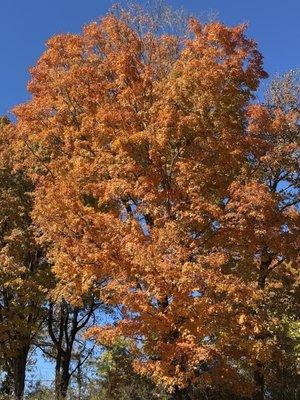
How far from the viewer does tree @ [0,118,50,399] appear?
787 inches

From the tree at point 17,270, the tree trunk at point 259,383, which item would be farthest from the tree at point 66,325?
the tree trunk at point 259,383

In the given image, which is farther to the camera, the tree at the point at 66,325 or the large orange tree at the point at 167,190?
the tree at the point at 66,325

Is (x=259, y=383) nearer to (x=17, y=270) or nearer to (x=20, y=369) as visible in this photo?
(x=17, y=270)

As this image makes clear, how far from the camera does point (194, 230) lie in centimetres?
1489

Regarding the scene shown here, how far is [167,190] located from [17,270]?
7.84 metres

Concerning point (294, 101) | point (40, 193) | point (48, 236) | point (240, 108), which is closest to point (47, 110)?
point (40, 193)

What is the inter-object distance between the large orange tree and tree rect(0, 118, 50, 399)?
3.42 m

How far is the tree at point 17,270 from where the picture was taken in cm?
2000

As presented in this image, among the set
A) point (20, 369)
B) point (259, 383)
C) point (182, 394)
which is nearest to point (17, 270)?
point (20, 369)

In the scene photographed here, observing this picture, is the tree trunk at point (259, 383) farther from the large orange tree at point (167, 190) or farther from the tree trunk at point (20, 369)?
the tree trunk at point (20, 369)

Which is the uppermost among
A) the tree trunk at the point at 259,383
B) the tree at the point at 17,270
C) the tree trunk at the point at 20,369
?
A: the tree at the point at 17,270

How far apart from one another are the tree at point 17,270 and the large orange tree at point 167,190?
11.2ft

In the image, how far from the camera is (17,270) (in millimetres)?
19625

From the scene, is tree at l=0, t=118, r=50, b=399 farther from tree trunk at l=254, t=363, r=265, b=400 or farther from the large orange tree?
tree trunk at l=254, t=363, r=265, b=400
